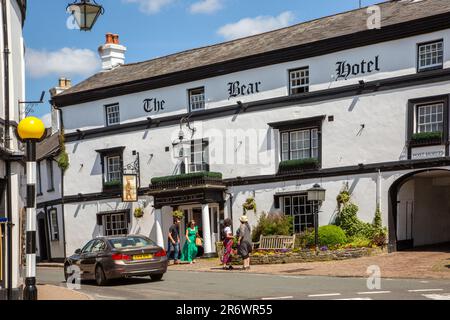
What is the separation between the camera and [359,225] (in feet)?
87.8

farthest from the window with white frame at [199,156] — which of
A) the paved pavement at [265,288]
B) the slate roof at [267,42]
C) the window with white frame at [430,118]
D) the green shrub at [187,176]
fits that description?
the paved pavement at [265,288]

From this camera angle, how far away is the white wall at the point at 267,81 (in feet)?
85.9

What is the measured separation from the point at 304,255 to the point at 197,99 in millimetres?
10561

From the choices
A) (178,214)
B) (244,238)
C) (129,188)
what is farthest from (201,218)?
(244,238)

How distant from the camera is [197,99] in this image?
32562 millimetres

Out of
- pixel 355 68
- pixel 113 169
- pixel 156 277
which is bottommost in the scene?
pixel 156 277

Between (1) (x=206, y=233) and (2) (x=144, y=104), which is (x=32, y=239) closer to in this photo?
(1) (x=206, y=233)

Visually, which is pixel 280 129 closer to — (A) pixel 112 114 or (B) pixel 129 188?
(B) pixel 129 188

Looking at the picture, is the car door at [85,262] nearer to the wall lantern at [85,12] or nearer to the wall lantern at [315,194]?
the wall lantern at [315,194]

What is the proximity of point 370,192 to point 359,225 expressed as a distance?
1.32 metres

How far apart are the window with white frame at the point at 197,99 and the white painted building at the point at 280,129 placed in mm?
57

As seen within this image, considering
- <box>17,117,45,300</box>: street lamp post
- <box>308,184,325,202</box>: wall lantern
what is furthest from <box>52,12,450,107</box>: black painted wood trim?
<box>17,117,45,300</box>: street lamp post

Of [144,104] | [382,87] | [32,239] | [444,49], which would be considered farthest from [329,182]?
[32,239]

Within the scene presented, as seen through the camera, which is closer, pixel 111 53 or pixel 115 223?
pixel 115 223
